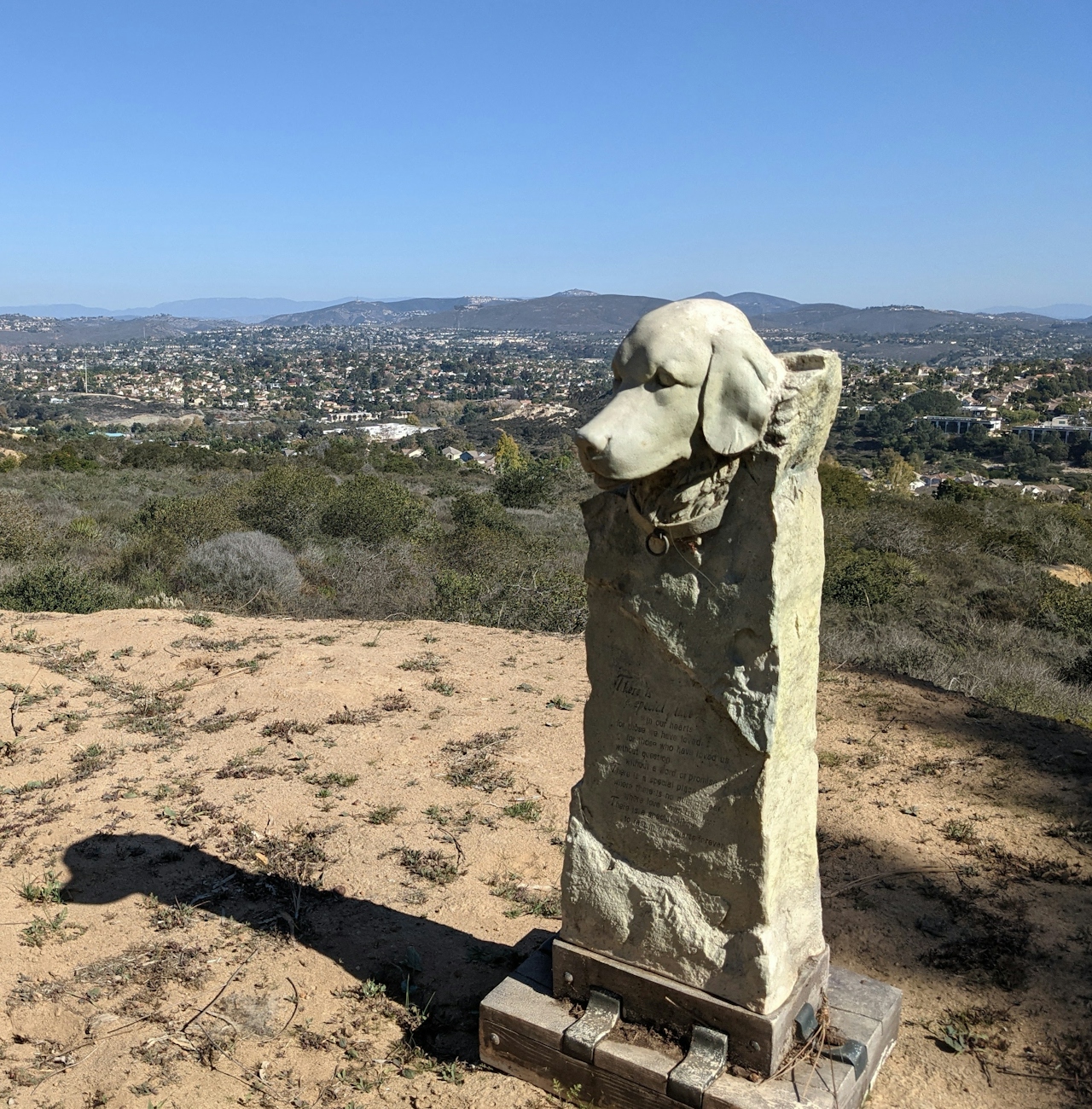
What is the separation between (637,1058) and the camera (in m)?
2.88

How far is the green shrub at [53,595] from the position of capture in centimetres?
916

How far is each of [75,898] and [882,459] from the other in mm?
36388

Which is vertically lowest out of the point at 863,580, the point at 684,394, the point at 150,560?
the point at 863,580

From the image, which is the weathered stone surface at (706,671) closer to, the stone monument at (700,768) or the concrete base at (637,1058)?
the stone monument at (700,768)

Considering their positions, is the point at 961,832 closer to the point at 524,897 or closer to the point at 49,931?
the point at 524,897

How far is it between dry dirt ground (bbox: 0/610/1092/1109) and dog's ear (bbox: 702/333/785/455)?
2.23m

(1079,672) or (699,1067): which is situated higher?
(699,1067)

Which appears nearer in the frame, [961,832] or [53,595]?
[961,832]

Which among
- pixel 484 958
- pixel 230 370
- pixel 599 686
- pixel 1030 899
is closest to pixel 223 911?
pixel 484 958

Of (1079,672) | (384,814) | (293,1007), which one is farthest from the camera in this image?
(1079,672)

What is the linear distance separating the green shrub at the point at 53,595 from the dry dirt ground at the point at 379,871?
154cm

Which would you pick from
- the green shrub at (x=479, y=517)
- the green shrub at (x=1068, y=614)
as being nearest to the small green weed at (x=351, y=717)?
the green shrub at (x=479, y=517)

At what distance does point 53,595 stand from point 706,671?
838 centimetres

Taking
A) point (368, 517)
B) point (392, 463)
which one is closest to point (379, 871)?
point (368, 517)
